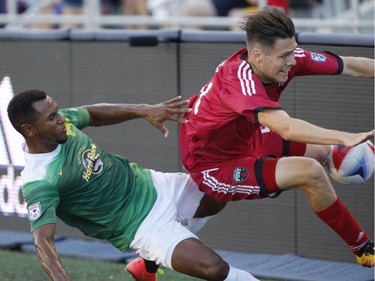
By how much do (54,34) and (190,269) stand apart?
2.91 meters

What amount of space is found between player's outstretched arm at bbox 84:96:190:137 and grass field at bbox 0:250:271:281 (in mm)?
1181

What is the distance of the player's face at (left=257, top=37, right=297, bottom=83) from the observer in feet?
18.4

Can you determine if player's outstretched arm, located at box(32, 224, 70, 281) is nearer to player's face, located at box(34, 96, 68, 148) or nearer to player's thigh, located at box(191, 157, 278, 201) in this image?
player's face, located at box(34, 96, 68, 148)

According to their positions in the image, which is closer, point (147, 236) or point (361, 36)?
point (147, 236)

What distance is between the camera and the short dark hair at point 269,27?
5.59 m

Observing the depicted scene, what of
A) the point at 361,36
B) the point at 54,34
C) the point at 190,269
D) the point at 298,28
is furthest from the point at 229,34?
the point at 298,28

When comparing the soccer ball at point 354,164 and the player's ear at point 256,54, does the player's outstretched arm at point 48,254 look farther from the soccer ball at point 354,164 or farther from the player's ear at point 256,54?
the soccer ball at point 354,164

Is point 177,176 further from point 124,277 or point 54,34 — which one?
point 54,34

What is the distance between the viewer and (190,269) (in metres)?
5.72

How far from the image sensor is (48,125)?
Result: 5.75 m

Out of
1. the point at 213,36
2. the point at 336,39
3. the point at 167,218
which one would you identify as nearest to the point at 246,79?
the point at 167,218

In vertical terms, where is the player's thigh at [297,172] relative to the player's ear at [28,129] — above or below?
below

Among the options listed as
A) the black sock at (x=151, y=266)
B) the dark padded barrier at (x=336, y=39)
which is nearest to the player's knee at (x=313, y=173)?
the black sock at (x=151, y=266)

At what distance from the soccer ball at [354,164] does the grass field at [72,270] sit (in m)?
1.24
